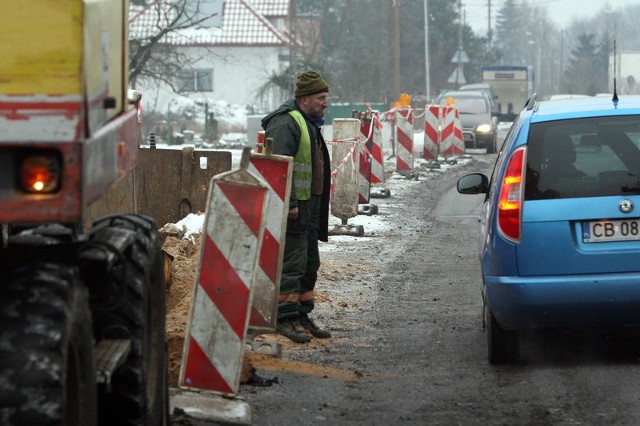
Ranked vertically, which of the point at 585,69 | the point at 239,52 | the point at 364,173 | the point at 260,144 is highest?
the point at 239,52

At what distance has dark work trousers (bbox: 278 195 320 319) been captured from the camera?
9.83 metres

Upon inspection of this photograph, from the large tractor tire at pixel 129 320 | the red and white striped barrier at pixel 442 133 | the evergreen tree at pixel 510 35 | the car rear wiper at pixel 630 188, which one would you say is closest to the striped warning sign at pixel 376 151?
the red and white striped barrier at pixel 442 133

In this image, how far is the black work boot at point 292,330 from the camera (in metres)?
9.58

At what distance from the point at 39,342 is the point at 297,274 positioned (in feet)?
18.6

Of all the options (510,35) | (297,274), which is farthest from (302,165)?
(510,35)

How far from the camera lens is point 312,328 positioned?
9.85 metres

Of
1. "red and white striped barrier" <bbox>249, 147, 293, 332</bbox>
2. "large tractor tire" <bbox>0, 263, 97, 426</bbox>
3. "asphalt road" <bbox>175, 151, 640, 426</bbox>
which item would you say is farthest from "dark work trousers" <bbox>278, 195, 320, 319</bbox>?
"large tractor tire" <bbox>0, 263, 97, 426</bbox>

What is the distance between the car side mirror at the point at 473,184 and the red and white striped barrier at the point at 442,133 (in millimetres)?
22632

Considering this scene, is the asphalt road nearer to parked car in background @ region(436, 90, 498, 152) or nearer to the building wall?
parked car in background @ region(436, 90, 498, 152)

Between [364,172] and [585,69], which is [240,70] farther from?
[364,172]

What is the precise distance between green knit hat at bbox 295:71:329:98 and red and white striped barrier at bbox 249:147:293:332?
926 millimetres

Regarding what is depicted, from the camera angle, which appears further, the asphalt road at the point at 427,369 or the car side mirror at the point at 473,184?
the car side mirror at the point at 473,184

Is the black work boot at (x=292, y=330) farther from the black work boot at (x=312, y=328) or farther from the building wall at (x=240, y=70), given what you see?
the building wall at (x=240, y=70)

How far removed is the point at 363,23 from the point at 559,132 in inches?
2900
